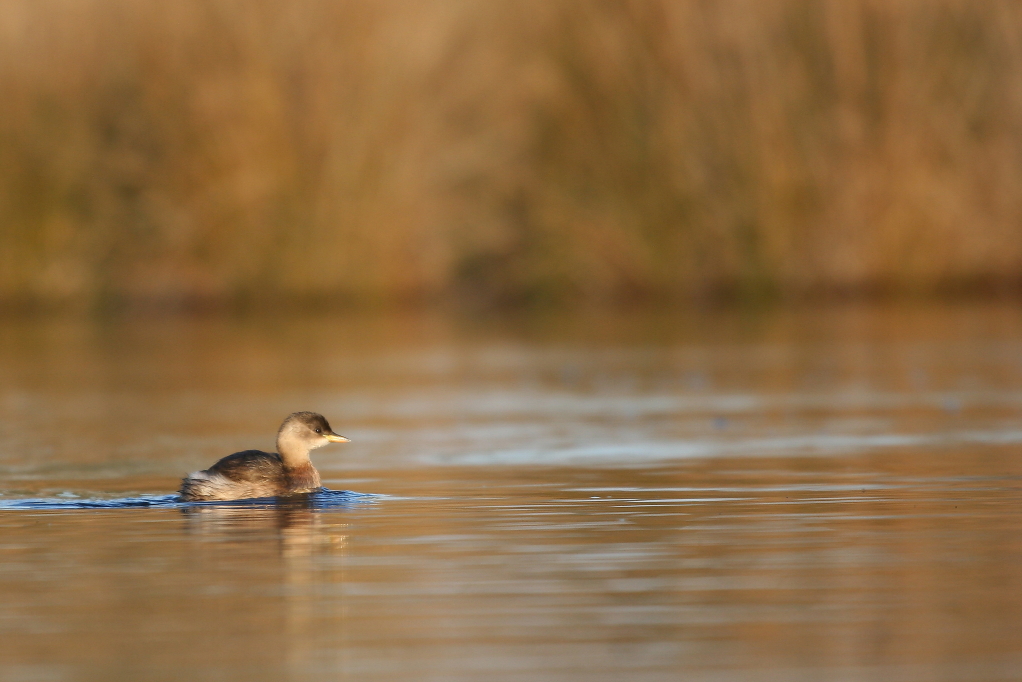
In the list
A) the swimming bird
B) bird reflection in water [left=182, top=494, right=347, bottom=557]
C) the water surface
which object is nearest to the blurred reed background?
the water surface

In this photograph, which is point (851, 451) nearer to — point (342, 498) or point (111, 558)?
point (342, 498)

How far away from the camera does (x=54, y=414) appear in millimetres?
12352

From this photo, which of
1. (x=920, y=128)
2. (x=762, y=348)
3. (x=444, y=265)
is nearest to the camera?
(x=762, y=348)

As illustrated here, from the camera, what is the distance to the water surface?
4.96 m

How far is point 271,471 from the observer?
8266mm

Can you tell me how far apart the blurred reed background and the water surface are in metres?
6.07

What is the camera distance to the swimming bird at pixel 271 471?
805cm

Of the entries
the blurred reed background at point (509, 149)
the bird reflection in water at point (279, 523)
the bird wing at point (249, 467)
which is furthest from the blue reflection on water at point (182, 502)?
the blurred reed background at point (509, 149)

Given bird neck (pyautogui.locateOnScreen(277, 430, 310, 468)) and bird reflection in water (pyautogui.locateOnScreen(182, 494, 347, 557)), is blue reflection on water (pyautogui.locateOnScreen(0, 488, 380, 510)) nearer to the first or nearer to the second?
bird reflection in water (pyautogui.locateOnScreen(182, 494, 347, 557))

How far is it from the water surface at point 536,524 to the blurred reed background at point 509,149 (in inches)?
239

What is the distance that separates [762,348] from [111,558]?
33.4 ft

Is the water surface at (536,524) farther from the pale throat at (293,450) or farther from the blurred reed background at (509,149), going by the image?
the blurred reed background at (509,149)

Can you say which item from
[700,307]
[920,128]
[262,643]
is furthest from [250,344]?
[262,643]

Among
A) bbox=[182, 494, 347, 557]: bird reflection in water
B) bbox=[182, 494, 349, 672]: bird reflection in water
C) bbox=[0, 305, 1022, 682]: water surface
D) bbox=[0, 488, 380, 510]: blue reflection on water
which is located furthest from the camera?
bbox=[0, 488, 380, 510]: blue reflection on water
